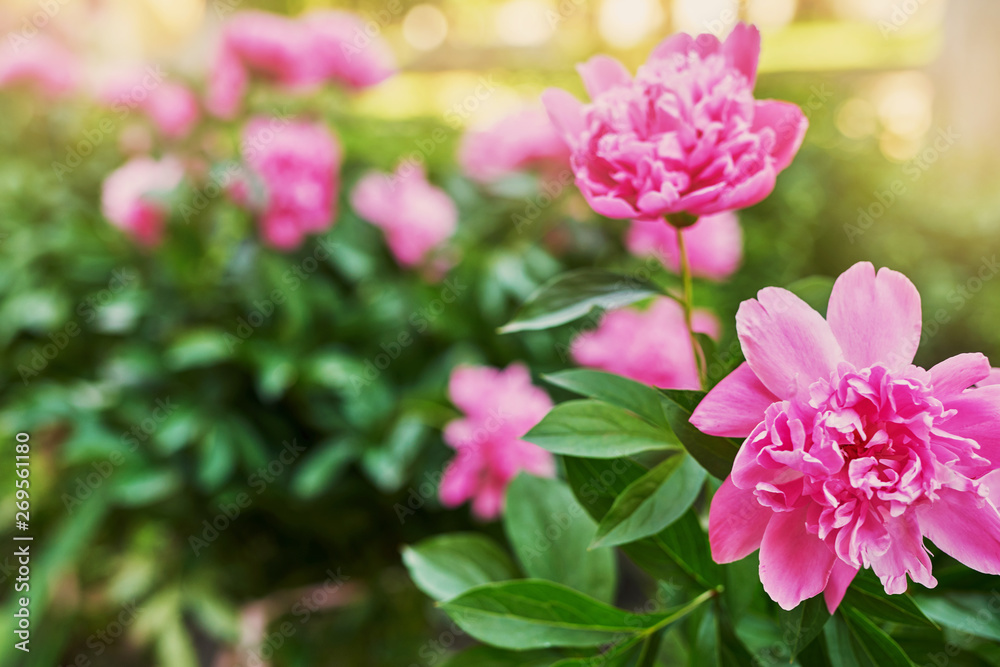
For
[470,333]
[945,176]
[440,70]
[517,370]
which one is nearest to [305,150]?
[470,333]

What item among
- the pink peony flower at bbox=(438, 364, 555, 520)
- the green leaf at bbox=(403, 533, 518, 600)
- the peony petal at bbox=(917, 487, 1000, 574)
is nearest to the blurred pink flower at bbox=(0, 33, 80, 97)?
the pink peony flower at bbox=(438, 364, 555, 520)

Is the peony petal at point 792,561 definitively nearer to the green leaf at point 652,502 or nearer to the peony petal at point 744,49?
the green leaf at point 652,502

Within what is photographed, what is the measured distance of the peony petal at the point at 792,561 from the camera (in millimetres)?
221

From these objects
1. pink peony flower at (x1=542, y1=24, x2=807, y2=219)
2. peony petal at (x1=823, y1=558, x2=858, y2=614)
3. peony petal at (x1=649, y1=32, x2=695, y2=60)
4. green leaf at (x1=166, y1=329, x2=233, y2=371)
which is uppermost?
peony petal at (x1=649, y1=32, x2=695, y2=60)

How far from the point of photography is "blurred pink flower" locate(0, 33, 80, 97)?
1.44 m

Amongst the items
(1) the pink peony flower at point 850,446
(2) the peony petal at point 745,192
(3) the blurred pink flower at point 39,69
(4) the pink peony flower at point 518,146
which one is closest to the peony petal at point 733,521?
(1) the pink peony flower at point 850,446

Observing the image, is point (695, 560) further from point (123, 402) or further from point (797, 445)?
point (123, 402)

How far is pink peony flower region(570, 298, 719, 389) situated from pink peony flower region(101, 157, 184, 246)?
28.9 inches

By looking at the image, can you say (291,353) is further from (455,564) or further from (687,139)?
(687,139)

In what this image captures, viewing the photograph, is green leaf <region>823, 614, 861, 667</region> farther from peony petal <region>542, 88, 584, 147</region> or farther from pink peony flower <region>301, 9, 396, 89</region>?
pink peony flower <region>301, 9, 396, 89</region>

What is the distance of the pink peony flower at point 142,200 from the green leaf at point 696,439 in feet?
3.71

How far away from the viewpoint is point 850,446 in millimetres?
225

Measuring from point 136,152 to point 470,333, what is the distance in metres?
0.80

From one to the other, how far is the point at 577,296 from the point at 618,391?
0.17 ft
